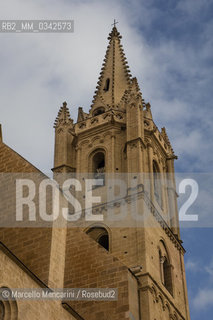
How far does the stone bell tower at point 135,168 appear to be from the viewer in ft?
78.2

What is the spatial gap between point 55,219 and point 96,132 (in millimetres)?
12834

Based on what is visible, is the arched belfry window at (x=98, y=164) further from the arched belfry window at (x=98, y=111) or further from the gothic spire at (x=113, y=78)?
the arched belfry window at (x=98, y=111)

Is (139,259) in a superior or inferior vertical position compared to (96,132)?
inferior

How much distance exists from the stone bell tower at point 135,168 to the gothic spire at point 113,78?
48 millimetres

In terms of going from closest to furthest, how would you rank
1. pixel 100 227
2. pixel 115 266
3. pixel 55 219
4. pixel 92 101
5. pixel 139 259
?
pixel 55 219, pixel 115 266, pixel 139 259, pixel 100 227, pixel 92 101

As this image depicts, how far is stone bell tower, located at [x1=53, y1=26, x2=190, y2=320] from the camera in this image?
23.8m

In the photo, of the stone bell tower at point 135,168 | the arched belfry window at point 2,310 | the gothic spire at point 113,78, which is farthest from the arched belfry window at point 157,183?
the arched belfry window at point 2,310

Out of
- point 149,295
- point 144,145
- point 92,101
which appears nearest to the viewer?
point 149,295

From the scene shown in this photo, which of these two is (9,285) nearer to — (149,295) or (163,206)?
(149,295)

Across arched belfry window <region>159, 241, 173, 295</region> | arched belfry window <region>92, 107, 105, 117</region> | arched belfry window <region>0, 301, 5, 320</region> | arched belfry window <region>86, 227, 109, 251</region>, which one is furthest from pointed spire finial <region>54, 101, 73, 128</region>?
arched belfry window <region>0, 301, 5, 320</region>

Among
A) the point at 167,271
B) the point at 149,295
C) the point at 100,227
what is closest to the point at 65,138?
the point at 100,227

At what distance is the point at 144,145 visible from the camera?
92.8ft

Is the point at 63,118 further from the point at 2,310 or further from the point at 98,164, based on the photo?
the point at 2,310

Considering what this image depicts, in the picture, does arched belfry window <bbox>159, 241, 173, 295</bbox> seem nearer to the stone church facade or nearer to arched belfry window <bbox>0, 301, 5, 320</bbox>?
the stone church facade
